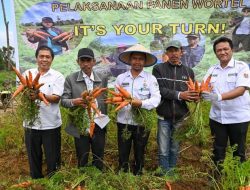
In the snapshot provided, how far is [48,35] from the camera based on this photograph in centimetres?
697

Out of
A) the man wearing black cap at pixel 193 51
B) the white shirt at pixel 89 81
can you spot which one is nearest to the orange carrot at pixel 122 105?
the white shirt at pixel 89 81

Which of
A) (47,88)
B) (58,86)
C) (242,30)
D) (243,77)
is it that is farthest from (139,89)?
(242,30)

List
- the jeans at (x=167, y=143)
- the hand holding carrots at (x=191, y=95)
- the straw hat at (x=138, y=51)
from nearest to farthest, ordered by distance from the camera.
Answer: the hand holding carrots at (x=191, y=95) < the straw hat at (x=138, y=51) < the jeans at (x=167, y=143)

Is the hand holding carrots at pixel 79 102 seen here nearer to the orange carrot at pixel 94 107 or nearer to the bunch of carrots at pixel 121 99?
the orange carrot at pixel 94 107

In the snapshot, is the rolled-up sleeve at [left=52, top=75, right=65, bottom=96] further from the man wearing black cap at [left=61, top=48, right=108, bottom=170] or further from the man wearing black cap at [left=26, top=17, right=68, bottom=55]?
the man wearing black cap at [left=26, top=17, right=68, bottom=55]

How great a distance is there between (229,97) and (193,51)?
3.96 meters

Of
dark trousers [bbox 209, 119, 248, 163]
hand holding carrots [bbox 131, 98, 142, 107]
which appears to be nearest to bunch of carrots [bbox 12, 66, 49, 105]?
hand holding carrots [bbox 131, 98, 142, 107]

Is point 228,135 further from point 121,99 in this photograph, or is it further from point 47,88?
point 47,88

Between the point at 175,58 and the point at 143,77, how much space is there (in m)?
0.41

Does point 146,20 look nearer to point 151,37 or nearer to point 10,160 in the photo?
point 151,37

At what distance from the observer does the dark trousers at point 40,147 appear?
3252mm

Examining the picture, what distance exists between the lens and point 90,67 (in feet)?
10.6

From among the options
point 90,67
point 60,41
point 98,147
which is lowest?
Result: point 98,147

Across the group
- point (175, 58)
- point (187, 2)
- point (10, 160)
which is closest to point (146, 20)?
point (187, 2)
